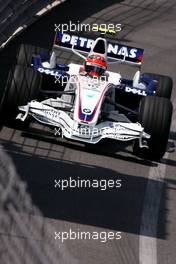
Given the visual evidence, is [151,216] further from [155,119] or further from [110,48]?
[110,48]

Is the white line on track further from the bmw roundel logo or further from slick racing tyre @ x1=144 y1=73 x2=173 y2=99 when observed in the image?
the bmw roundel logo

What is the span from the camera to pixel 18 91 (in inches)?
640

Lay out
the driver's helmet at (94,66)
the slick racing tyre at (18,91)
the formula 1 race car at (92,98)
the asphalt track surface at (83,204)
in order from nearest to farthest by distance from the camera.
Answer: the asphalt track surface at (83,204)
the formula 1 race car at (92,98)
the slick racing tyre at (18,91)
the driver's helmet at (94,66)

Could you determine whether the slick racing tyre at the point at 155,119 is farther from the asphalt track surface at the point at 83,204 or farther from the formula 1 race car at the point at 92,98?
the asphalt track surface at the point at 83,204

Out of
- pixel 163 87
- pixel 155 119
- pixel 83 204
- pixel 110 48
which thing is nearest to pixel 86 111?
pixel 155 119

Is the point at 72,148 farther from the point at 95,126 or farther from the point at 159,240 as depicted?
the point at 159,240

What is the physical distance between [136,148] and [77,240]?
3727 mm

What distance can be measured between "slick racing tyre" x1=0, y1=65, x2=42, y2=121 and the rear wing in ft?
8.72

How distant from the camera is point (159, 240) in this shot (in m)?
14.2

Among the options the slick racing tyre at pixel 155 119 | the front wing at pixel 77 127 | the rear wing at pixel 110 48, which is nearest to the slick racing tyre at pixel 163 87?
the rear wing at pixel 110 48

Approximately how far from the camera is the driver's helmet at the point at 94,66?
18047 millimetres

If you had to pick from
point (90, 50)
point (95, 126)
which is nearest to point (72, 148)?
point (95, 126)

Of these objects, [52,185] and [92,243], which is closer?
[92,243]

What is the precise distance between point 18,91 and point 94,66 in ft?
8.04
